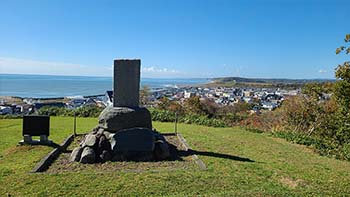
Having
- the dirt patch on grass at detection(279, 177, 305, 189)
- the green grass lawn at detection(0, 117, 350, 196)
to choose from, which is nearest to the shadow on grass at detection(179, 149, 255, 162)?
the green grass lawn at detection(0, 117, 350, 196)

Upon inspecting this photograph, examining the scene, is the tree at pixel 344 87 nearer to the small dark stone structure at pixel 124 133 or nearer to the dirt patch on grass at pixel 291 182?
the dirt patch on grass at pixel 291 182

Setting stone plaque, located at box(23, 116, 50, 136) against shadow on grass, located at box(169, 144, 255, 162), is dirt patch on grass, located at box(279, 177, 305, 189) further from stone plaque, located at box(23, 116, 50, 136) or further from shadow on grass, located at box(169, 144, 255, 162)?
stone plaque, located at box(23, 116, 50, 136)

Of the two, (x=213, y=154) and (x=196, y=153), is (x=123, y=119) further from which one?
(x=213, y=154)

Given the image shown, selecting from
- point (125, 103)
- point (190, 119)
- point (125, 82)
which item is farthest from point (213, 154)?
point (190, 119)

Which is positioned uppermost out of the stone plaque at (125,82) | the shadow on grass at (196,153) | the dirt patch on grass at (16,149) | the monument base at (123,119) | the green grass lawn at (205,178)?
the stone plaque at (125,82)

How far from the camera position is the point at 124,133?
7.61 meters

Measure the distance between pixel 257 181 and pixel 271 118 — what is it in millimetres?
11924

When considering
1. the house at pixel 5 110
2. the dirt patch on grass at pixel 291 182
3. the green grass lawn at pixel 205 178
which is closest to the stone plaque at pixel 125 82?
→ the green grass lawn at pixel 205 178

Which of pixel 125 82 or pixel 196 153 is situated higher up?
pixel 125 82

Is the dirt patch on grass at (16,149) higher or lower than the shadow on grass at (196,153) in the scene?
lower

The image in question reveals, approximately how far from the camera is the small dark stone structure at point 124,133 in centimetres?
723

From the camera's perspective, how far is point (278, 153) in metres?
8.81

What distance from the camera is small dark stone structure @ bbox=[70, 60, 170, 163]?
23.7ft

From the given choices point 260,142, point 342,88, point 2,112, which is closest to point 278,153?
point 260,142
